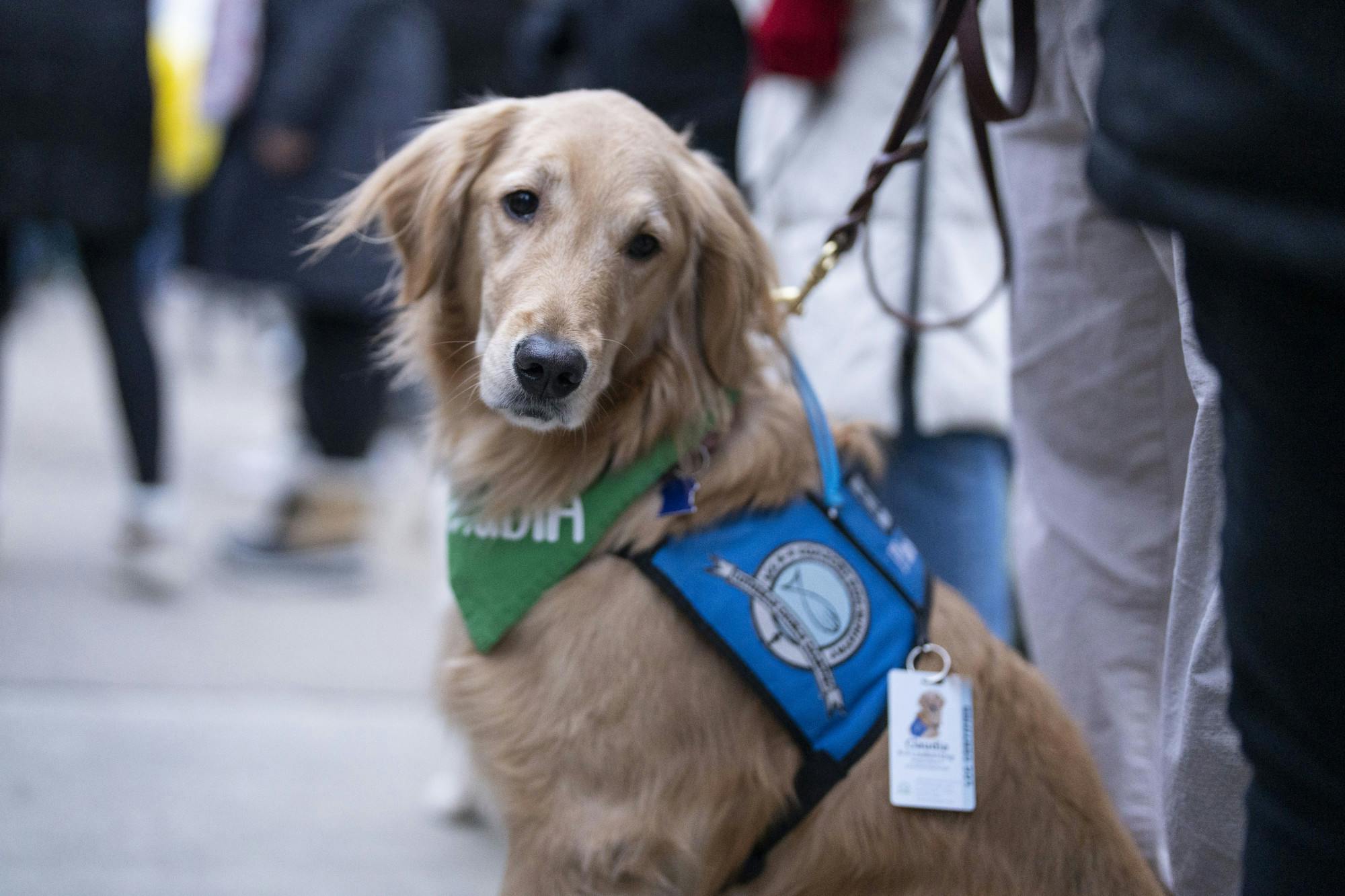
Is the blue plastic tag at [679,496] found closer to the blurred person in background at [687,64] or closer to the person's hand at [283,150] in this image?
the blurred person in background at [687,64]

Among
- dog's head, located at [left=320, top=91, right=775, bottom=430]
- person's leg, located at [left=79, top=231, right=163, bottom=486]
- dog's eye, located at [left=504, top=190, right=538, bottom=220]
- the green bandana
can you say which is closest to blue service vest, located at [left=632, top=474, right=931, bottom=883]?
the green bandana

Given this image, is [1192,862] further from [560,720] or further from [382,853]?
[382,853]

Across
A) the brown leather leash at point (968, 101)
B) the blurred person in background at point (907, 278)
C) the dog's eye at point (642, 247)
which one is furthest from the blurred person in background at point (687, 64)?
the dog's eye at point (642, 247)

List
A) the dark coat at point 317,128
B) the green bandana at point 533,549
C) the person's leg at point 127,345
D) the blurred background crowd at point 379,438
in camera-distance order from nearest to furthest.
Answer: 1. the green bandana at point 533,549
2. the blurred background crowd at point 379,438
3. the person's leg at point 127,345
4. the dark coat at point 317,128

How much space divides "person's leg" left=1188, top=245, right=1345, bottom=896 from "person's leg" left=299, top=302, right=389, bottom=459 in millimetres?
3890

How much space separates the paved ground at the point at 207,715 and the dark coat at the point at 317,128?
1.30 meters

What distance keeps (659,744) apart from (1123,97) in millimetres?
1163

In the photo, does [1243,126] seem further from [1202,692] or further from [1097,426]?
[1097,426]

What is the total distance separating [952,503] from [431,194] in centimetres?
146

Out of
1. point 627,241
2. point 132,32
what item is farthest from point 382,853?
point 132,32

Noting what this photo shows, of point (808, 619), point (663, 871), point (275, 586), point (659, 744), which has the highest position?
point (808, 619)

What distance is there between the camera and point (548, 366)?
1.82m

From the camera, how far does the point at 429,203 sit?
2.12m

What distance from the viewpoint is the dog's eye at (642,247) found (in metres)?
2.00
